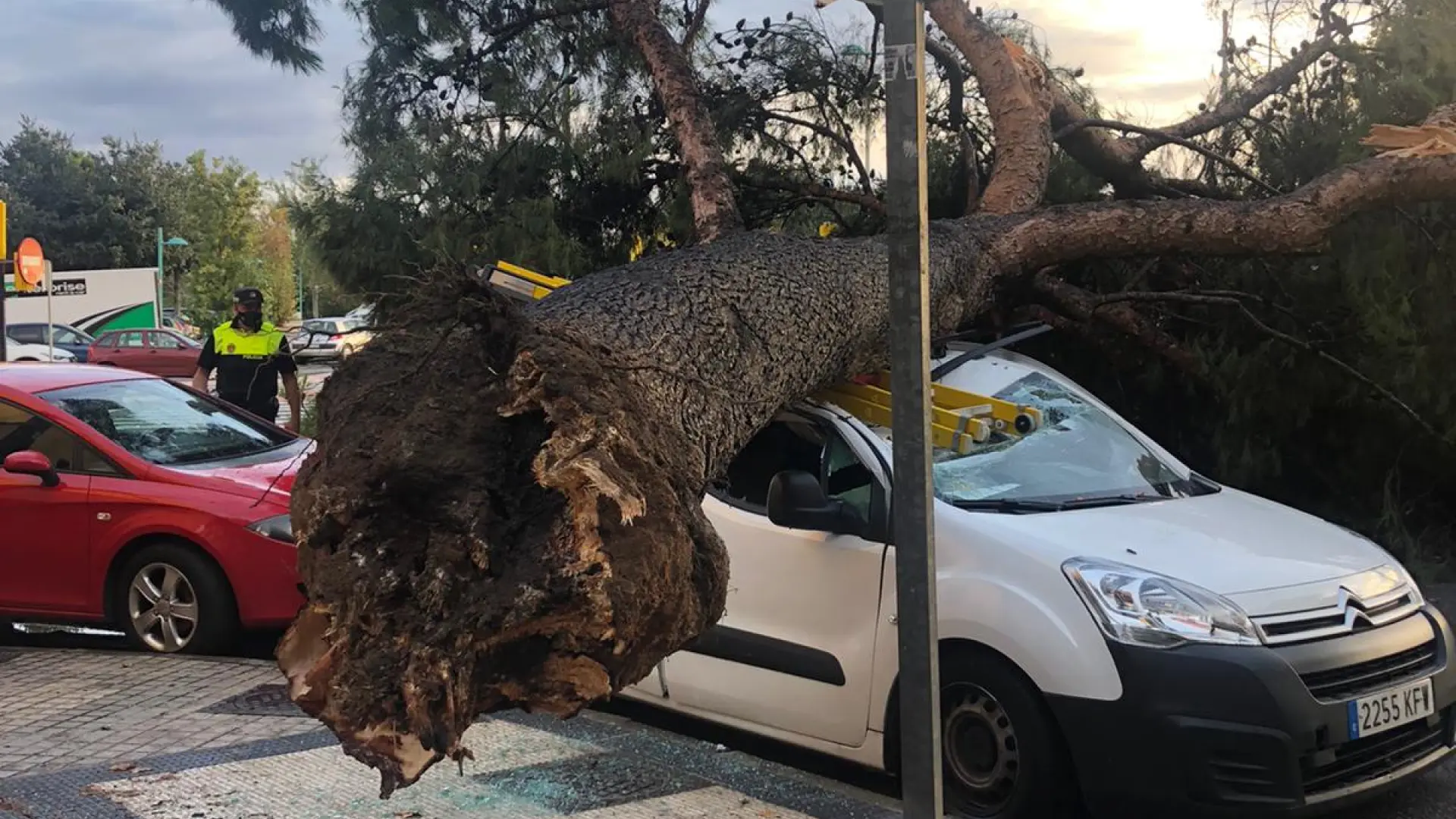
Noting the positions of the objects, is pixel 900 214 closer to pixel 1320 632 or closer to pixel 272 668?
pixel 1320 632

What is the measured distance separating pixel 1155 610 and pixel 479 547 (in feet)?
7.04

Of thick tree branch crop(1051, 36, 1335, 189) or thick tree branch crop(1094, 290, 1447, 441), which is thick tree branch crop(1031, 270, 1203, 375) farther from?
thick tree branch crop(1051, 36, 1335, 189)

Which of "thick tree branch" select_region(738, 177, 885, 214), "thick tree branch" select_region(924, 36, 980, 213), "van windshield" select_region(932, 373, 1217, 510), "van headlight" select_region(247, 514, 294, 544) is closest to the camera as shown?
"van windshield" select_region(932, 373, 1217, 510)

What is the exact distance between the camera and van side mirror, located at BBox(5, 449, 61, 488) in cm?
590

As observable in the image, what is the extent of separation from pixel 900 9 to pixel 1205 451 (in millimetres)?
6151

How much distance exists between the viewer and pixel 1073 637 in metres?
3.62

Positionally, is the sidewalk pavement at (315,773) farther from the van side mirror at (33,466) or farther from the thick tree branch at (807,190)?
the thick tree branch at (807,190)

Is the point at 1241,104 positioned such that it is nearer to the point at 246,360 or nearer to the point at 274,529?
the point at 274,529

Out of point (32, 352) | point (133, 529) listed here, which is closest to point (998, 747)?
point (133, 529)

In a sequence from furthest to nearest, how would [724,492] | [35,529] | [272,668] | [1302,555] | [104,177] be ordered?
[104,177]
[35,529]
[272,668]
[724,492]
[1302,555]

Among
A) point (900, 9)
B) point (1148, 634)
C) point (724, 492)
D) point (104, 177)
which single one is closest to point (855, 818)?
point (1148, 634)

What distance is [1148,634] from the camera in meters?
3.57

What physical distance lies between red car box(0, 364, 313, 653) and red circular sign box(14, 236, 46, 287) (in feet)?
25.0

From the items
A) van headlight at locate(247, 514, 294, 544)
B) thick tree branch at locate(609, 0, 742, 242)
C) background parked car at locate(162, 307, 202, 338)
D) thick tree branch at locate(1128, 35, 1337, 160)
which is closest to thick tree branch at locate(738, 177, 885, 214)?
thick tree branch at locate(609, 0, 742, 242)
